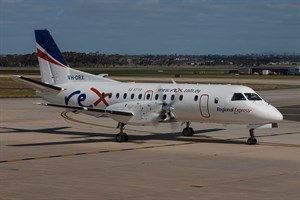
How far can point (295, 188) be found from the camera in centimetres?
2042

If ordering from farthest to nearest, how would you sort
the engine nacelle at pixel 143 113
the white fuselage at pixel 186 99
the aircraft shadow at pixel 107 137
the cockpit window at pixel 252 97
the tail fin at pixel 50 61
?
the tail fin at pixel 50 61, the aircraft shadow at pixel 107 137, the engine nacelle at pixel 143 113, the cockpit window at pixel 252 97, the white fuselage at pixel 186 99

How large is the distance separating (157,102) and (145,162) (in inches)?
288

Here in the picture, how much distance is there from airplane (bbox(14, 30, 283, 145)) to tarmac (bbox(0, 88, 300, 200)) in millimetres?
1164

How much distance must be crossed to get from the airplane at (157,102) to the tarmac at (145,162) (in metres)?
1.16

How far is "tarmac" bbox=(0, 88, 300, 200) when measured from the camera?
65.0 ft

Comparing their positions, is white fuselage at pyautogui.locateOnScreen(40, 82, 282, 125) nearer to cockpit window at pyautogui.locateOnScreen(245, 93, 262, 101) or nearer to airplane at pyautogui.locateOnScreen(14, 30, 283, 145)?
airplane at pyautogui.locateOnScreen(14, 30, 283, 145)

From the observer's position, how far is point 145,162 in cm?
2589

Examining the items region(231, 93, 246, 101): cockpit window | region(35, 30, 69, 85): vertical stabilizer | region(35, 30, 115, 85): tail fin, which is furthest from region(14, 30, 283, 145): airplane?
region(35, 30, 69, 85): vertical stabilizer

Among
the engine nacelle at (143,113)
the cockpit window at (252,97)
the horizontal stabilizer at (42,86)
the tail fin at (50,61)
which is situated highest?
the tail fin at (50,61)

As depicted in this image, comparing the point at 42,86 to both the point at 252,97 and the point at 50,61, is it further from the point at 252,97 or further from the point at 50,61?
the point at 252,97

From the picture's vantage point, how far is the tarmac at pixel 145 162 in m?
19.8

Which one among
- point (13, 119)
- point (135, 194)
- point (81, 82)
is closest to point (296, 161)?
point (135, 194)

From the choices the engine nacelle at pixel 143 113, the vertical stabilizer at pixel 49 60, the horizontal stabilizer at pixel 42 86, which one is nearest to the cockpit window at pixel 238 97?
the engine nacelle at pixel 143 113

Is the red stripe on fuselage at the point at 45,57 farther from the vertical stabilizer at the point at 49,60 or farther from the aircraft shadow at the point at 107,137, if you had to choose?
the aircraft shadow at the point at 107,137
